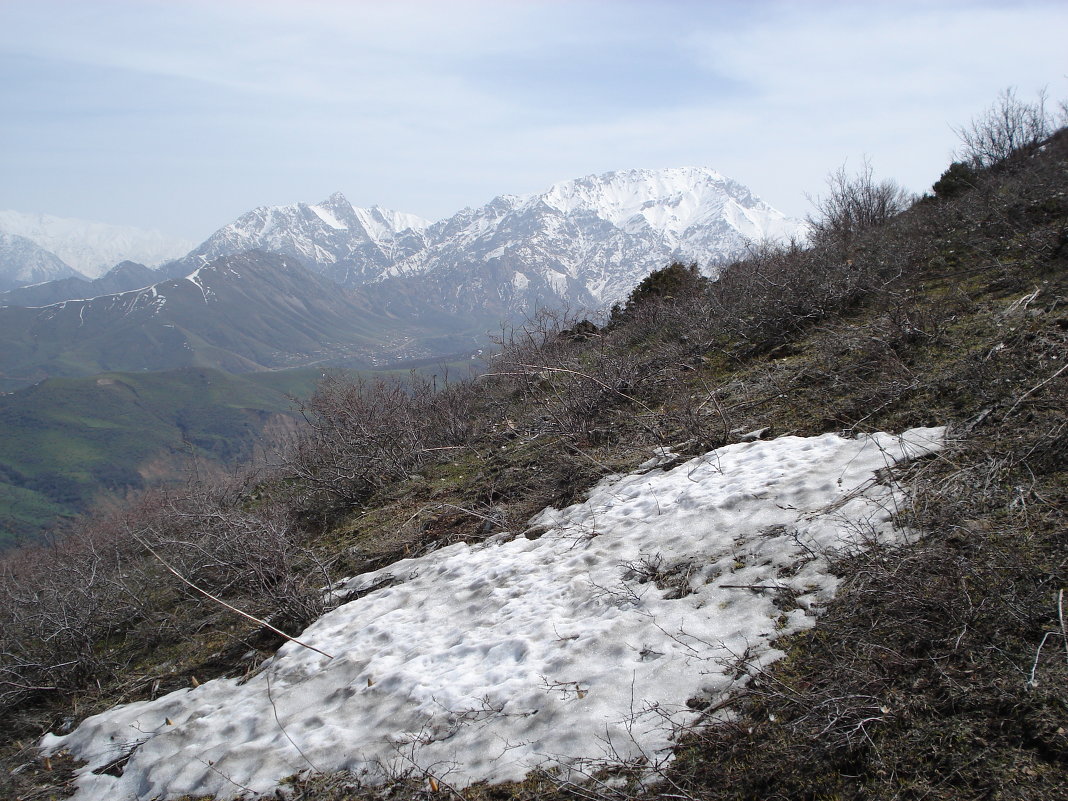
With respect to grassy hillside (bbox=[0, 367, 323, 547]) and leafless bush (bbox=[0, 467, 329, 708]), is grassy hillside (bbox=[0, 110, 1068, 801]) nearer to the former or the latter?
leafless bush (bbox=[0, 467, 329, 708])

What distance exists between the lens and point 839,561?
3549 mm

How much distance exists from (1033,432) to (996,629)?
1.91 meters

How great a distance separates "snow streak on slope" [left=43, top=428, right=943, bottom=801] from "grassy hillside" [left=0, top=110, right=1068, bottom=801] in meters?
0.20

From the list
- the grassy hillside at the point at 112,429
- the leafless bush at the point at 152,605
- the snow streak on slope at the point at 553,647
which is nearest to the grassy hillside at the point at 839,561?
the leafless bush at the point at 152,605

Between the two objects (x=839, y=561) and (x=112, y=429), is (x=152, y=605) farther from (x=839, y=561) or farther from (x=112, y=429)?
(x=112, y=429)

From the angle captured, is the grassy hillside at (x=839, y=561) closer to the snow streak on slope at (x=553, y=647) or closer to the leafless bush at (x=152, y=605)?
the leafless bush at (x=152, y=605)

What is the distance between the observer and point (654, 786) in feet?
8.87

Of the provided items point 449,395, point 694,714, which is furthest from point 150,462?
point 694,714

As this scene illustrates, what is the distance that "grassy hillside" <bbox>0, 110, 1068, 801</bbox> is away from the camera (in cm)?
252

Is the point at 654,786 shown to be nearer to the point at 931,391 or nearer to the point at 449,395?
the point at 931,391

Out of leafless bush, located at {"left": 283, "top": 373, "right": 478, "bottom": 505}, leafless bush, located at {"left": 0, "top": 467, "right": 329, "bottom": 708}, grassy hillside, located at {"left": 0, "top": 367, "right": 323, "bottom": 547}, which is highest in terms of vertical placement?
leafless bush, located at {"left": 283, "top": 373, "right": 478, "bottom": 505}

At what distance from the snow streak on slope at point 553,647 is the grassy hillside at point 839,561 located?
20cm

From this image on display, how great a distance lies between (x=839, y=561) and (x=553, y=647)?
1.83 metres

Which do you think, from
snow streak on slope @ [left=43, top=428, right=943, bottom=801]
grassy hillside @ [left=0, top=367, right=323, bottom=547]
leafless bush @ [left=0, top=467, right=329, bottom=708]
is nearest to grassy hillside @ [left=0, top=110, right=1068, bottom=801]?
leafless bush @ [left=0, top=467, right=329, bottom=708]
